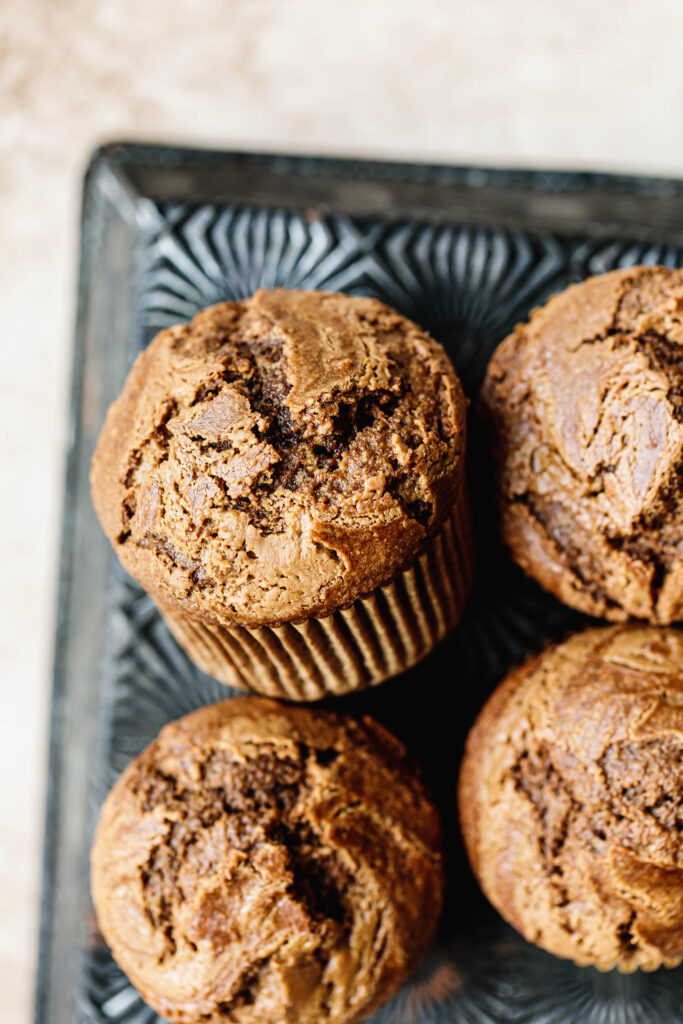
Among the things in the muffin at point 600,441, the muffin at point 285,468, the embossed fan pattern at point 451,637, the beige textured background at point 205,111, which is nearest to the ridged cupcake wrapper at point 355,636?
the muffin at point 285,468

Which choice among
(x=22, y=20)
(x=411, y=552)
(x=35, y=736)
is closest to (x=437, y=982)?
(x=411, y=552)

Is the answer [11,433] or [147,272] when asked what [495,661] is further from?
[11,433]

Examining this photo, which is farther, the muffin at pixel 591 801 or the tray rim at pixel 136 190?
the tray rim at pixel 136 190

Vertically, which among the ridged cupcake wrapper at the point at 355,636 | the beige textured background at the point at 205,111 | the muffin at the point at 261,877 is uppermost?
the beige textured background at the point at 205,111

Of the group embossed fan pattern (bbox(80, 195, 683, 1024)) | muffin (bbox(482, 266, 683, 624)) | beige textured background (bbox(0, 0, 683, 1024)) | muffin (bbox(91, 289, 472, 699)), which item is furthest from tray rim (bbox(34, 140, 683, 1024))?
muffin (bbox(91, 289, 472, 699))

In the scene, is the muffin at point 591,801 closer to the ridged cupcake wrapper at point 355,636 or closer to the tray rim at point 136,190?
the ridged cupcake wrapper at point 355,636

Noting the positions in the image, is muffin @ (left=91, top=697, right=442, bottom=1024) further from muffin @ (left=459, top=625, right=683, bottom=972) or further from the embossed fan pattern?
the embossed fan pattern

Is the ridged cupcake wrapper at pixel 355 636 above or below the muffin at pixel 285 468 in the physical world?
below
